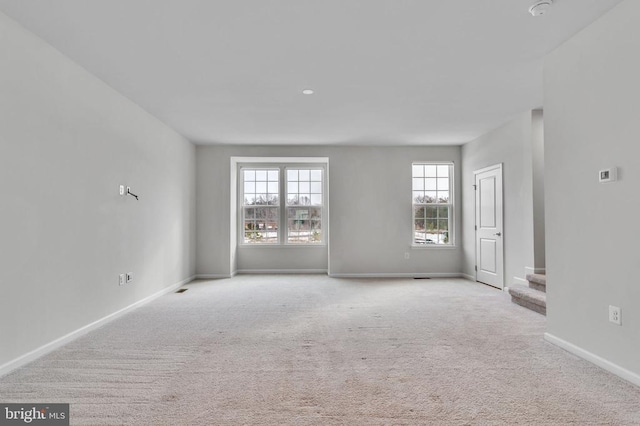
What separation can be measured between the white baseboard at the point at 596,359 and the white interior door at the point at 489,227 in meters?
2.54

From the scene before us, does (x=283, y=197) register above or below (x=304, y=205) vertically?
above

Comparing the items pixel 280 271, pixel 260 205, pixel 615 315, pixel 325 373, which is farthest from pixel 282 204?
pixel 615 315

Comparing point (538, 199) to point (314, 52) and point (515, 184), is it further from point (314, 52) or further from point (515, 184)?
point (314, 52)

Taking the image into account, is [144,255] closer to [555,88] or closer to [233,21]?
[233,21]

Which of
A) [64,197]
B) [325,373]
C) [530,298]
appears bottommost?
[325,373]

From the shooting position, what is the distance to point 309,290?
18.3 feet

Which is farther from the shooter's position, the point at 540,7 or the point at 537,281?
the point at 537,281

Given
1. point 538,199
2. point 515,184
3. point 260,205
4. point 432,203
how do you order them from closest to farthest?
point 538,199
point 515,184
point 432,203
point 260,205

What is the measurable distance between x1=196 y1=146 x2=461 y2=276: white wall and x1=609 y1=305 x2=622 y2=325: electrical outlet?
4412mm

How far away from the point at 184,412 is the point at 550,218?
10.7 ft

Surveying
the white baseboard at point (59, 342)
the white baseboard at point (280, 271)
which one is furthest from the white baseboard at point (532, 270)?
the white baseboard at point (59, 342)

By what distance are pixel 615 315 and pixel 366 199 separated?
15.5 ft

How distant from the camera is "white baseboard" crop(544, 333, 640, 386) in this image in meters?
2.38

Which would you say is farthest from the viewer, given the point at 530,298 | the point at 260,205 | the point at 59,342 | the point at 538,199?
the point at 260,205
